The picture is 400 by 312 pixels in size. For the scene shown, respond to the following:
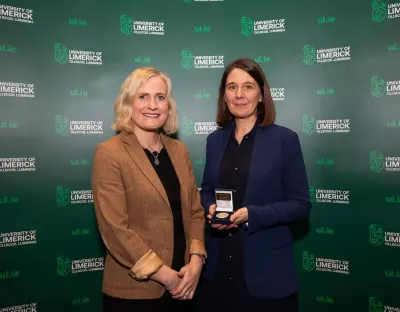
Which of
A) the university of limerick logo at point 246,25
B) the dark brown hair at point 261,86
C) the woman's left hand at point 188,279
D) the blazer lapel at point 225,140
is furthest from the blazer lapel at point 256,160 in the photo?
the university of limerick logo at point 246,25

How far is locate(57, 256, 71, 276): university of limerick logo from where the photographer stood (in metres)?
3.40

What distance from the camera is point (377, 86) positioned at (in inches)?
131

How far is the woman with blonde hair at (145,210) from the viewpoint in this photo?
1815 millimetres

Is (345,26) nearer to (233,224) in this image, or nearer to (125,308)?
(233,224)

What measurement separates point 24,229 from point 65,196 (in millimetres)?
448

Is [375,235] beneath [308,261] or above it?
above

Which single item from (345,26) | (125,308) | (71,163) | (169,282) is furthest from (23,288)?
(345,26)

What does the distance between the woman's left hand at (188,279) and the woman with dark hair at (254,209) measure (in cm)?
14

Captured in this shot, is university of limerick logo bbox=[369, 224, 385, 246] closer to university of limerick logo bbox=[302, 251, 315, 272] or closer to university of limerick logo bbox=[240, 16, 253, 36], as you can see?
university of limerick logo bbox=[302, 251, 315, 272]

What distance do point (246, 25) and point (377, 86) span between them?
140 centimetres

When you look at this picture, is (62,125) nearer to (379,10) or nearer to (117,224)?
(117,224)

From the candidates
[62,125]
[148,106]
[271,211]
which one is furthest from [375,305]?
[62,125]

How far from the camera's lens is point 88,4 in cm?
346

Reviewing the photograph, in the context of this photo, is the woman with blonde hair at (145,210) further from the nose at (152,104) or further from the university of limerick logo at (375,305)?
the university of limerick logo at (375,305)
